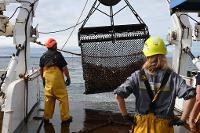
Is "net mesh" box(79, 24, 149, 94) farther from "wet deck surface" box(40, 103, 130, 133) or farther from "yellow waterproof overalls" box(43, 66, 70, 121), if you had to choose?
"yellow waterproof overalls" box(43, 66, 70, 121)

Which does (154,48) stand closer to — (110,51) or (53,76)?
(53,76)

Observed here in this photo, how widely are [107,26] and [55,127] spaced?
2.25 meters

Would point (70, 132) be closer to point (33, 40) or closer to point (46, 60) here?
point (46, 60)

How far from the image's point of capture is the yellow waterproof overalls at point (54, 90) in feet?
24.9

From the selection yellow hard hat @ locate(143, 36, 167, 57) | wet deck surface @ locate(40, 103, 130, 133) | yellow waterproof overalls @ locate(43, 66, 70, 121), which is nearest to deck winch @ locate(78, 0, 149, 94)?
wet deck surface @ locate(40, 103, 130, 133)

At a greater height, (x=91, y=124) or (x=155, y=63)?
(x=155, y=63)

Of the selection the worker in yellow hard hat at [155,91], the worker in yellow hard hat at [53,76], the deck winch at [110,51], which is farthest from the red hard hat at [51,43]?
the worker in yellow hard hat at [155,91]

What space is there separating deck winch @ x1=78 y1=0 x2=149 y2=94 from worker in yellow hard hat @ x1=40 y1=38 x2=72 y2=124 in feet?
→ 2.96

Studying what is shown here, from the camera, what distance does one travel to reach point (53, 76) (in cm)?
756

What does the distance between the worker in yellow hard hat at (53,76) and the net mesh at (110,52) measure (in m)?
0.91

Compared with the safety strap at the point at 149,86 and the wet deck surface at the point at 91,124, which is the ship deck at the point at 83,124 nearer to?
the wet deck surface at the point at 91,124

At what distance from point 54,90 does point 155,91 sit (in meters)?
3.84

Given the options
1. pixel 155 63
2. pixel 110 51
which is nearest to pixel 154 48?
pixel 155 63

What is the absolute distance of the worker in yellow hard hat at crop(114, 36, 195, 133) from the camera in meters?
3.96
